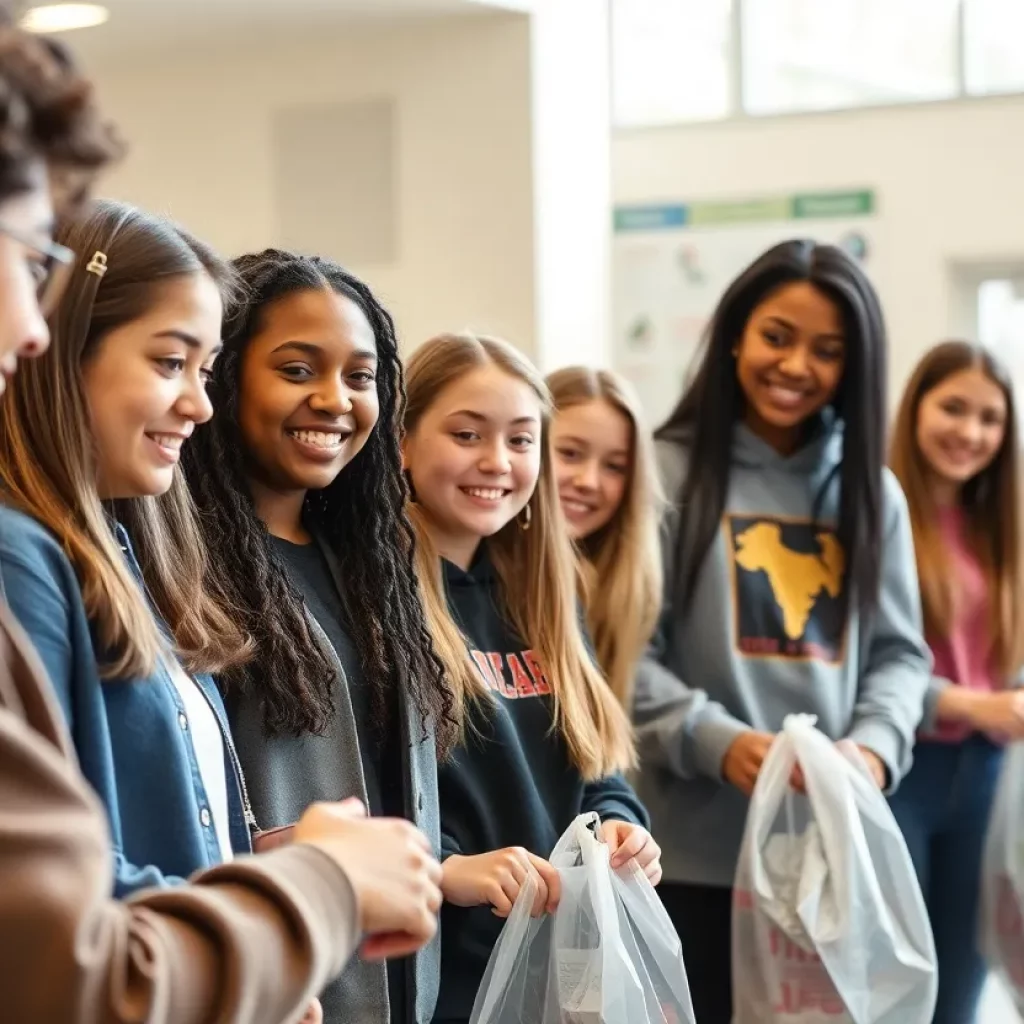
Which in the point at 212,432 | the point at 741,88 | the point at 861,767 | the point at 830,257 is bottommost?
the point at 861,767

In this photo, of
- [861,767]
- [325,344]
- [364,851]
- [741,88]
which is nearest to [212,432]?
[325,344]

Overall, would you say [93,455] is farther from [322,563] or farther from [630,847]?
[630,847]

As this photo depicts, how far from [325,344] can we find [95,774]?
0.76m

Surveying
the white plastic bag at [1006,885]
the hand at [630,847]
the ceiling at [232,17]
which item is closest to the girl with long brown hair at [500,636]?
the hand at [630,847]

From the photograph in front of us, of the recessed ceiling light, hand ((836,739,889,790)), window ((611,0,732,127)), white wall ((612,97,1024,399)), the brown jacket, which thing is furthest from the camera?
window ((611,0,732,127))

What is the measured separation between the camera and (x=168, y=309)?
58.6 inches

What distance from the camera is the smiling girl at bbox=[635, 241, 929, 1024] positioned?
9.15 ft

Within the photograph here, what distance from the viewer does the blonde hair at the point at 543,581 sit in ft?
7.43

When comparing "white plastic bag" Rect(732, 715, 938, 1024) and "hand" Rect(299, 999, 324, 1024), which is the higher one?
"hand" Rect(299, 999, 324, 1024)

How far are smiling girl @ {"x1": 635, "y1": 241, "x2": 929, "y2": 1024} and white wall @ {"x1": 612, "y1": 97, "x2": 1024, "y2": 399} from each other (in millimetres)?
4135

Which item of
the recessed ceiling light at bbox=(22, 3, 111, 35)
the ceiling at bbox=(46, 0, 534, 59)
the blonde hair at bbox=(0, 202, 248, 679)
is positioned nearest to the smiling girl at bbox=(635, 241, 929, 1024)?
the blonde hair at bbox=(0, 202, 248, 679)

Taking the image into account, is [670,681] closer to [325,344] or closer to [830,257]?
[830,257]

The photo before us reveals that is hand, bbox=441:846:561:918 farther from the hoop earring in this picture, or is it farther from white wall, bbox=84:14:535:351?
white wall, bbox=84:14:535:351

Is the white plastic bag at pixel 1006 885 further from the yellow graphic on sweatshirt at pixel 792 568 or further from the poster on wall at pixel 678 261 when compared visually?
the poster on wall at pixel 678 261
